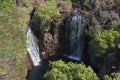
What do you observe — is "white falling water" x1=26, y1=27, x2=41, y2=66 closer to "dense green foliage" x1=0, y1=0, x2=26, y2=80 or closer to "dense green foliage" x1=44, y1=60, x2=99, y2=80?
"dense green foliage" x1=0, y1=0, x2=26, y2=80

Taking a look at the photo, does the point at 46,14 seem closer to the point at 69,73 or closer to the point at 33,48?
the point at 33,48

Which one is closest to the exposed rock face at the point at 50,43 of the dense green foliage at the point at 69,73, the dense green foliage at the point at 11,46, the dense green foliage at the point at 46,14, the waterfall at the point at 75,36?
the dense green foliage at the point at 46,14

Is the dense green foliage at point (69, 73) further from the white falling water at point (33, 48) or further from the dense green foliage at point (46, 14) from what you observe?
the dense green foliage at point (46, 14)

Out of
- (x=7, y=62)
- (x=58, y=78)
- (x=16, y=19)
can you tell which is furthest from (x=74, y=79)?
(x=16, y=19)

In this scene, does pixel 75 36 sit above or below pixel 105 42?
below

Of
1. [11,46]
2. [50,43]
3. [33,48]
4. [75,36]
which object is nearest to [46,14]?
[50,43]

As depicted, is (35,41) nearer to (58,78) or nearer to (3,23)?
(3,23)

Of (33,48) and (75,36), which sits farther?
(75,36)
